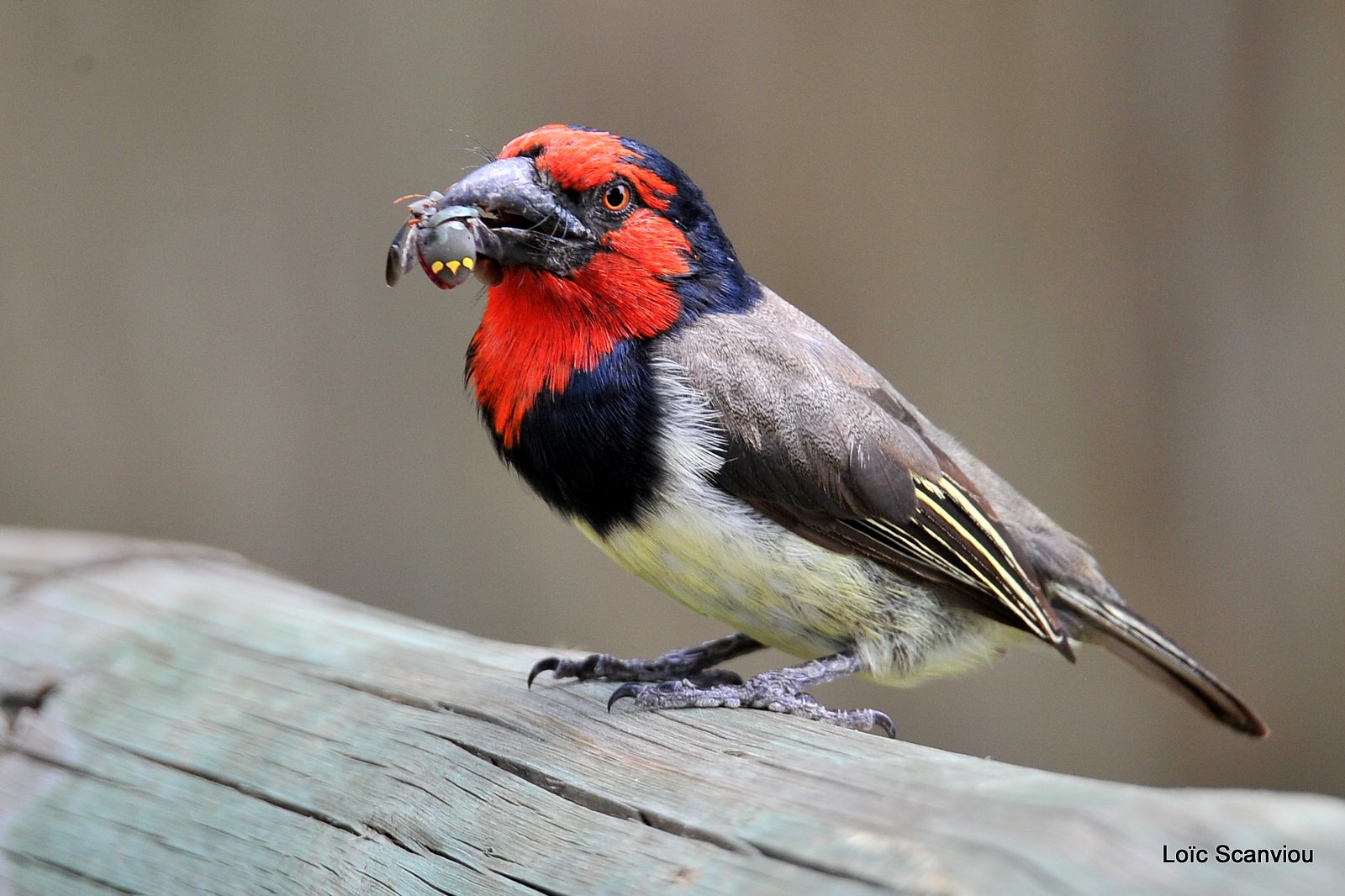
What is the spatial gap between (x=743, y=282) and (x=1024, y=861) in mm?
1895

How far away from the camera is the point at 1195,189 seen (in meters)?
5.50

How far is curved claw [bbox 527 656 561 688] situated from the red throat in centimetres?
51

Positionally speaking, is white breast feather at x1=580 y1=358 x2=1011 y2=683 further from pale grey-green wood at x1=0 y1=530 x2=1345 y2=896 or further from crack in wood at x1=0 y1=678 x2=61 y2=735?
crack in wood at x1=0 y1=678 x2=61 y2=735

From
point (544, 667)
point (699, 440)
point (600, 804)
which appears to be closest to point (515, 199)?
point (699, 440)

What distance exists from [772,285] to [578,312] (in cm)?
301

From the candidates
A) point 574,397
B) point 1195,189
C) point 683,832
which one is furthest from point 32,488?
point 1195,189

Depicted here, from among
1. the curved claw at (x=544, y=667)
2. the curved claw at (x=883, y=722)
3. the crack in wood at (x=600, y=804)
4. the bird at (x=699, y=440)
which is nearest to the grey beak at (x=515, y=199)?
the bird at (x=699, y=440)

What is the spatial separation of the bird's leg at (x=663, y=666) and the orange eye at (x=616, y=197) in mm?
1050

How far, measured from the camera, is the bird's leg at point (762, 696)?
2598 mm

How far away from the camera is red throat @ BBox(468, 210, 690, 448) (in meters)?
2.89

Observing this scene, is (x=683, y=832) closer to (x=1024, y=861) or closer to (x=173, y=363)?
(x=1024, y=861)

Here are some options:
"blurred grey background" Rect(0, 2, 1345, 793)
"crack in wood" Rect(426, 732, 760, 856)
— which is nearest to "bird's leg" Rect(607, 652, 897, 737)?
"crack in wood" Rect(426, 732, 760, 856)
